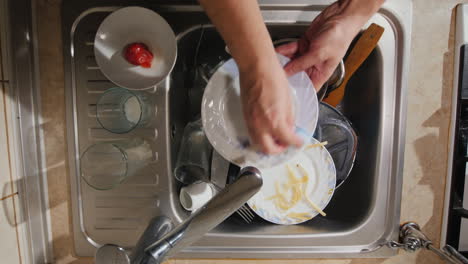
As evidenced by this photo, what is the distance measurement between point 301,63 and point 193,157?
298 mm

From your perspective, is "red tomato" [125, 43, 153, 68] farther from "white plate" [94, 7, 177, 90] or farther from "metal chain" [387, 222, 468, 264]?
"metal chain" [387, 222, 468, 264]

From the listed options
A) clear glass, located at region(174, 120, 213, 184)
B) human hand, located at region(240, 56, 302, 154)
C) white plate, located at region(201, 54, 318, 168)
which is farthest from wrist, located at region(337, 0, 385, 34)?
clear glass, located at region(174, 120, 213, 184)

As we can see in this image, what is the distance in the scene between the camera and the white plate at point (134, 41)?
1.57ft

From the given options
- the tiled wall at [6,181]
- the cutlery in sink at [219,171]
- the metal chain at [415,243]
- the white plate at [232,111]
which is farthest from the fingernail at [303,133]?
the tiled wall at [6,181]

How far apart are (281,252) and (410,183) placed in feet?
1.02

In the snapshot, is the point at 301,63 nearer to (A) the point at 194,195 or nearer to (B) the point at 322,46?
(B) the point at 322,46

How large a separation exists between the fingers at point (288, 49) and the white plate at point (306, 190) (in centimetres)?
20

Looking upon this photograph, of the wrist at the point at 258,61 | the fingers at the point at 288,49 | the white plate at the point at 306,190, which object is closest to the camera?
the wrist at the point at 258,61

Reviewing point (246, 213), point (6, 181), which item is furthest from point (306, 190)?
point (6, 181)

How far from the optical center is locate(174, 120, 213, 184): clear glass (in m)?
0.59

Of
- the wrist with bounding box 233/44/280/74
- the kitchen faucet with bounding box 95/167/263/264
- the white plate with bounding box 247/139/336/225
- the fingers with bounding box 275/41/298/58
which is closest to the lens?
the wrist with bounding box 233/44/280/74

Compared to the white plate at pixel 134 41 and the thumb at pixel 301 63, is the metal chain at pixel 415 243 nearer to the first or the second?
the thumb at pixel 301 63

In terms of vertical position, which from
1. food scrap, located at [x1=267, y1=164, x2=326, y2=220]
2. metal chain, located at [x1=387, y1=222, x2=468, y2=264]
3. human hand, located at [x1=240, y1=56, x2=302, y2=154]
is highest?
human hand, located at [x1=240, y1=56, x2=302, y2=154]

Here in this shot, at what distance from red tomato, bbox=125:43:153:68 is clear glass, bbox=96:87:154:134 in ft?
0.26
